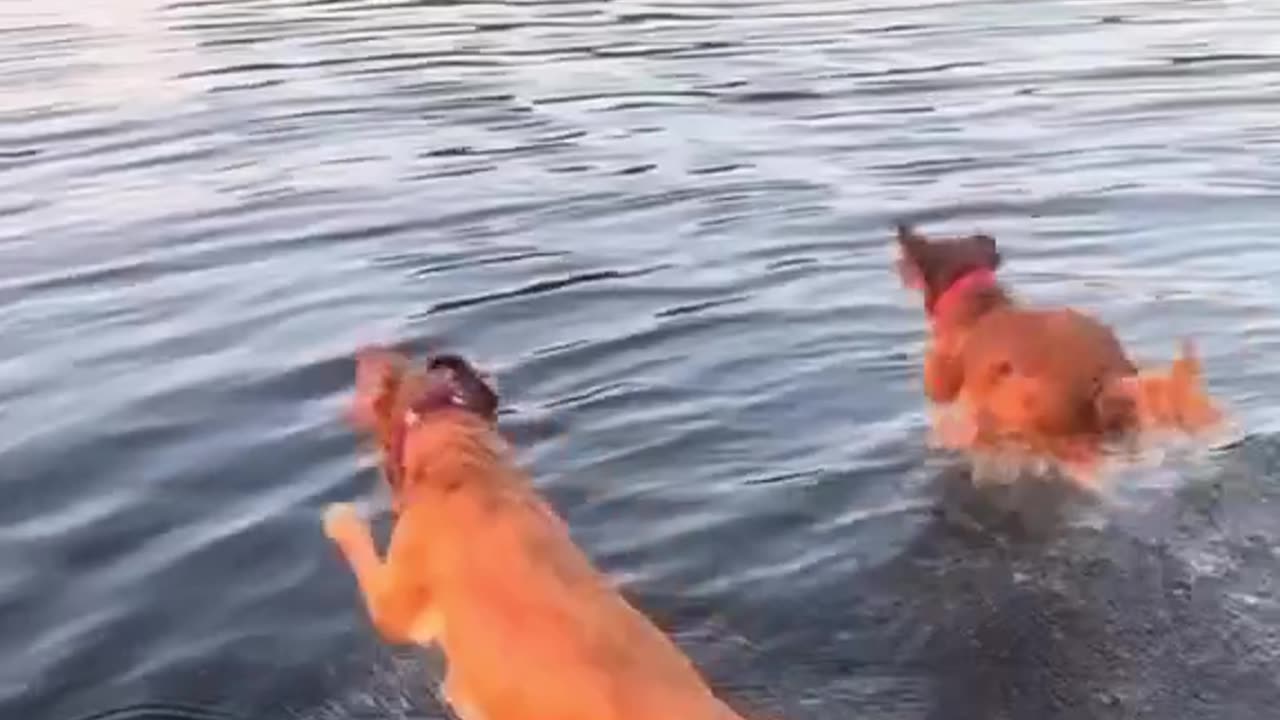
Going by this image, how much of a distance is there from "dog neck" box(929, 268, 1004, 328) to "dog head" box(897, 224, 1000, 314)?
2 centimetres

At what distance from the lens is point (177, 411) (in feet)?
31.3

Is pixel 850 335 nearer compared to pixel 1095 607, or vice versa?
pixel 1095 607

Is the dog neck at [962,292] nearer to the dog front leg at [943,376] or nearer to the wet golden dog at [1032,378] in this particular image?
the wet golden dog at [1032,378]

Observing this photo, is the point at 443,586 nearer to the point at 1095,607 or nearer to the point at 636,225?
the point at 1095,607

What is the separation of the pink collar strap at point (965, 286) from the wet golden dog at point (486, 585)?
2.44 m

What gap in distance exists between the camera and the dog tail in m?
7.57

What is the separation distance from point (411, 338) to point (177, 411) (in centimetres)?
160

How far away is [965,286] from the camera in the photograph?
849 centimetres

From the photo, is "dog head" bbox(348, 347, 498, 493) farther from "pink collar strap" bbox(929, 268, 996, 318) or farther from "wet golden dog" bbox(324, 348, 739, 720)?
"pink collar strap" bbox(929, 268, 996, 318)

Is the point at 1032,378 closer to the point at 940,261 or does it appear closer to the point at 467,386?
the point at 940,261

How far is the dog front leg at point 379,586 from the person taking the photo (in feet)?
20.4

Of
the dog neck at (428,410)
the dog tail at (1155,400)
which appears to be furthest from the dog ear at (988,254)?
the dog neck at (428,410)

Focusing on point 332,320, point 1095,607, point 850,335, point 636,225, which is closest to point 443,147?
point 636,225

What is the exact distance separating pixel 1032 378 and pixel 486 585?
2962 millimetres
